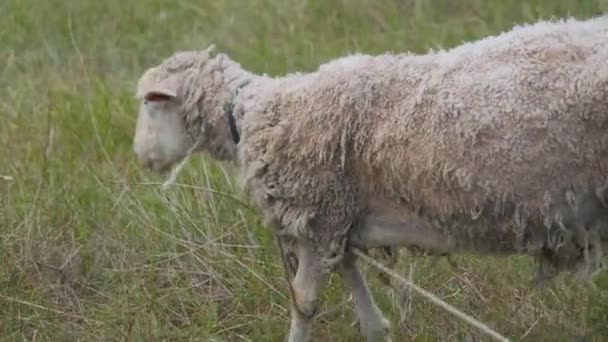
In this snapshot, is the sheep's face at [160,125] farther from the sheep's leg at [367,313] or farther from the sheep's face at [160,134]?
the sheep's leg at [367,313]

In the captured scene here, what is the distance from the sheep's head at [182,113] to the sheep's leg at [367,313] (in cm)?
50

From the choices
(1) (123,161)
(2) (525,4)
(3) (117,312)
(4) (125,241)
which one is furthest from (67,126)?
(2) (525,4)

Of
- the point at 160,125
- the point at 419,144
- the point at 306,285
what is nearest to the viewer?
the point at 419,144

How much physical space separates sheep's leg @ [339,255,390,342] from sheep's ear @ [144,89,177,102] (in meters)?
0.69

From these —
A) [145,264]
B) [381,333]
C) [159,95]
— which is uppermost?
[159,95]

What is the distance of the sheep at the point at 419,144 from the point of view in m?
3.37

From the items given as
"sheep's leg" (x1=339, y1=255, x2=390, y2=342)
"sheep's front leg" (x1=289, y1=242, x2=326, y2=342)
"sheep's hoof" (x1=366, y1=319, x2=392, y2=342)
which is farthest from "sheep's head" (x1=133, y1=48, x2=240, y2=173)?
"sheep's hoof" (x1=366, y1=319, x2=392, y2=342)

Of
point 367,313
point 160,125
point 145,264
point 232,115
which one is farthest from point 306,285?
point 145,264

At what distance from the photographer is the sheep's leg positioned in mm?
4008

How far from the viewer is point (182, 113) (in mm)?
3932

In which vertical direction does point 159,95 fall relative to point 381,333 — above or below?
above

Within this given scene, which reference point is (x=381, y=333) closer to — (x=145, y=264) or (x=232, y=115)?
(x=232, y=115)

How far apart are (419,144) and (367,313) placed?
726mm

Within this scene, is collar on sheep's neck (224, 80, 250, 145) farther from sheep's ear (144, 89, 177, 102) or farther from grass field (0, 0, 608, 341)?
grass field (0, 0, 608, 341)
